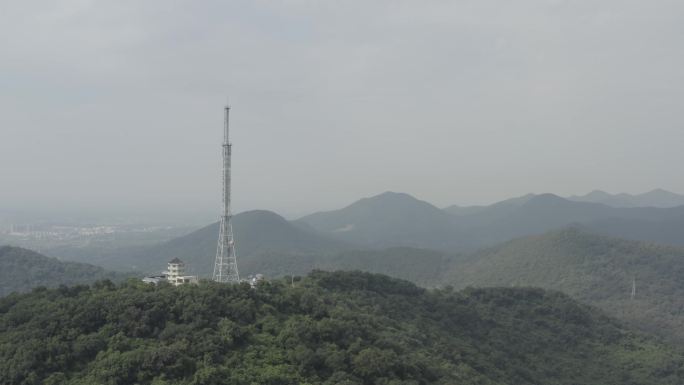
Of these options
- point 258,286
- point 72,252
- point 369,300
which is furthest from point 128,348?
point 72,252

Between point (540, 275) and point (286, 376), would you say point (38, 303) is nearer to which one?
point (286, 376)

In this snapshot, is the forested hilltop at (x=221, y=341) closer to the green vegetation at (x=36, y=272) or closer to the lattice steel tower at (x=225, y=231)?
the lattice steel tower at (x=225, y=231)

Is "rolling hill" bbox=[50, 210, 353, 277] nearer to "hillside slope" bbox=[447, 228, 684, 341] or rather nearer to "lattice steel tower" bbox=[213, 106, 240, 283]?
"hillside slope" bbox=[447, 228, 684, 341]

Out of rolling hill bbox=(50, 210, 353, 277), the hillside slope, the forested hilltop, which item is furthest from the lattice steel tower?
rolling hill bbox=(50, 210, 353, 277)

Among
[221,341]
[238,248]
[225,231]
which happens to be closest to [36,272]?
[225,231]

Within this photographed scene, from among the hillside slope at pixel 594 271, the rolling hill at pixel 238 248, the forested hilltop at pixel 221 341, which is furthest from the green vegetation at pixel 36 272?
the hillside slope at pixel 594 271
